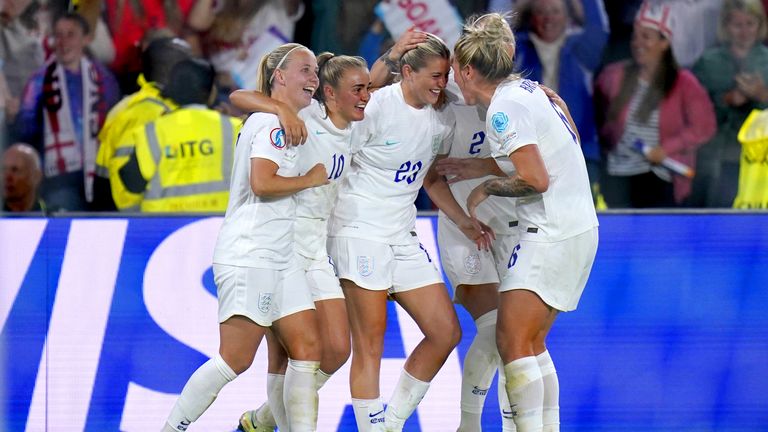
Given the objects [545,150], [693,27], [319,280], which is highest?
[545,150]

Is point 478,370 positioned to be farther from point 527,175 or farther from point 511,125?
point 511,125

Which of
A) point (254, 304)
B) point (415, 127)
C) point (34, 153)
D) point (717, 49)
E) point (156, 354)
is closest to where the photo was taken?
point (254, 304)

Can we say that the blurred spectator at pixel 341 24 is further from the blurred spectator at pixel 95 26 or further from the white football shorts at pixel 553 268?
the white football shorts at pixel 553 268

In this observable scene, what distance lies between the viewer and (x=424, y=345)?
193 inches

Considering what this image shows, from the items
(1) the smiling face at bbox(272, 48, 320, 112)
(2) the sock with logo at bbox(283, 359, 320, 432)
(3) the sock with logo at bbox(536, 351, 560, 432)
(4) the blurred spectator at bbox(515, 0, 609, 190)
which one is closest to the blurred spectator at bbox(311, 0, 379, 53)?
(4) the blurred spectator at bbox(515, 0, 609, 190)

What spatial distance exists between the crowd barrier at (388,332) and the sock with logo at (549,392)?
32.0 inches

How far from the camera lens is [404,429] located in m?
5.43

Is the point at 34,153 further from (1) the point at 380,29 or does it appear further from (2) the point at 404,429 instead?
(2) the point at 404,429

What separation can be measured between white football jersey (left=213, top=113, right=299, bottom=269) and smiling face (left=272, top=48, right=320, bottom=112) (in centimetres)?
16

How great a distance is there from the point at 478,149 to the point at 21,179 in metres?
2.68

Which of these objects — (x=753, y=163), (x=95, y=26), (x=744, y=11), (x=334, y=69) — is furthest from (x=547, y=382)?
(x=95, y=26)

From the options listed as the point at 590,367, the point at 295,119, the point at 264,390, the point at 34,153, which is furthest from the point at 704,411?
the point at 34,153

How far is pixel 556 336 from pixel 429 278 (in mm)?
1003

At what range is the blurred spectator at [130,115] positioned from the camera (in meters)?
6.13
